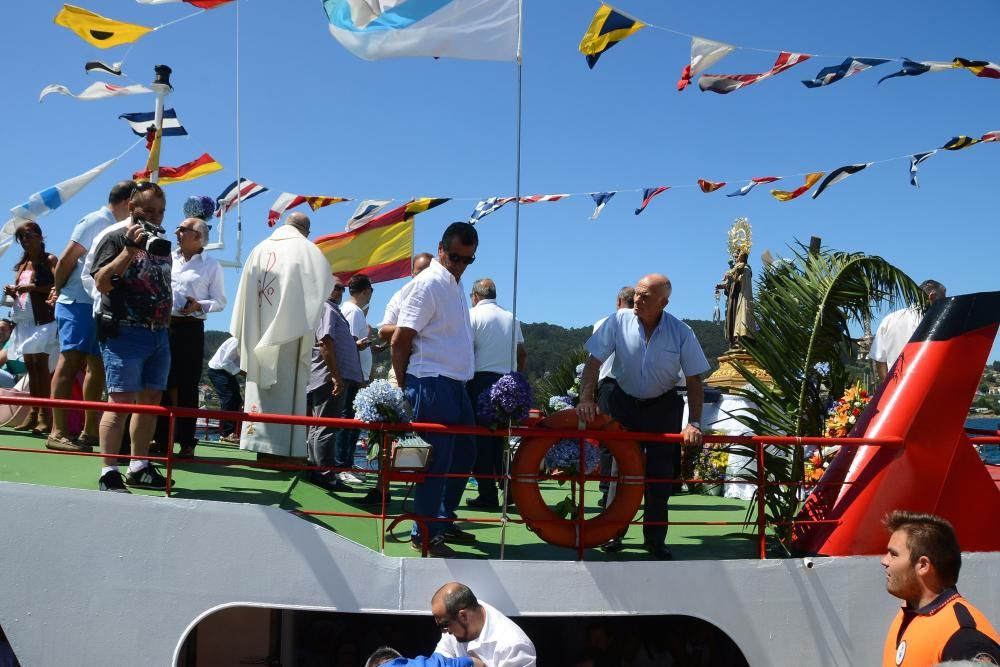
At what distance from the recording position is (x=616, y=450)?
4.65 m

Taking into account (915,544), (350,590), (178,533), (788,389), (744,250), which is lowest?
(350,590)

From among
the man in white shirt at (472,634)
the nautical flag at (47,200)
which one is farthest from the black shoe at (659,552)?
the nautical flag at (47,200)

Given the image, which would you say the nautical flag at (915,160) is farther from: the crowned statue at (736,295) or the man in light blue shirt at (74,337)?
the man in light blue shirt at (74,337)

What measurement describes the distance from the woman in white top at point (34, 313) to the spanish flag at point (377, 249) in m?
3.44

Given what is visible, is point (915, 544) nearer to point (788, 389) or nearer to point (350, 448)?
point (788, 389)

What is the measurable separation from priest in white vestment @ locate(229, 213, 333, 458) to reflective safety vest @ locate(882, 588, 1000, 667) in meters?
3.34

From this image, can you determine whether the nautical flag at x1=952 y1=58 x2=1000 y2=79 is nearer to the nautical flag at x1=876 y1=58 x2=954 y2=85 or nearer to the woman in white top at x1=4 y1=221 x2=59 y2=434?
the nautical flag at x1=876 y1=58 x2=954 y2=85

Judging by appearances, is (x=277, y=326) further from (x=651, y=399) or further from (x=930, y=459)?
(x=930, y=459)

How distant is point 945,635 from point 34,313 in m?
6.16

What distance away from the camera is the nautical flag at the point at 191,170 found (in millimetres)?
10867

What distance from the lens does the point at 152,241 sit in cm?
443

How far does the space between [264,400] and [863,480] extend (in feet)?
11.1

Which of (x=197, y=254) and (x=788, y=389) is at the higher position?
(x=197, y=254)

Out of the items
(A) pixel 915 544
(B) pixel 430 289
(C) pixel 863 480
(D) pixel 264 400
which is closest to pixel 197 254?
(D) pixel 264 400
